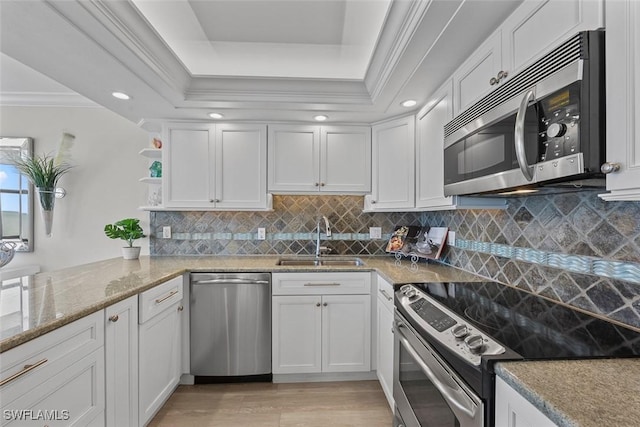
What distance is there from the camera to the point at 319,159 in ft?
8.43

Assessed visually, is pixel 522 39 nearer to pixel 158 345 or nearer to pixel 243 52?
pixel 243 52

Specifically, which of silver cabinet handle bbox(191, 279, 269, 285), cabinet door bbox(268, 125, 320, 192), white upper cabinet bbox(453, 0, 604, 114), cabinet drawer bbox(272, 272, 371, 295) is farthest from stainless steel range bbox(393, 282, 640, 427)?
cabinet door bbox(268, 125, 320, 192)

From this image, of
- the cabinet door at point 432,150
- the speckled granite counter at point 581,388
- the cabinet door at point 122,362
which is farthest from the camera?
the cabinet door at point 432,150

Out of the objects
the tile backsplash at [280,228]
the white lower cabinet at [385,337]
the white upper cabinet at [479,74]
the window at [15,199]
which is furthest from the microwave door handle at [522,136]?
the window at [15,199]

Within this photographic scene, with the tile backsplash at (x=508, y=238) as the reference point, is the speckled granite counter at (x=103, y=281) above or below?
below

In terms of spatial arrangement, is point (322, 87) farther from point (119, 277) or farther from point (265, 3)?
point (119, 277)

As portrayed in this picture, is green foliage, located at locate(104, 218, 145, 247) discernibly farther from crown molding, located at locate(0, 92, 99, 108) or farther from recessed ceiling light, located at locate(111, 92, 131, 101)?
crown molding, located at locate(0, 92, 99, 108)

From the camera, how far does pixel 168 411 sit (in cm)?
190

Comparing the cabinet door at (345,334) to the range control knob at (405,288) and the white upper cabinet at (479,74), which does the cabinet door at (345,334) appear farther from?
the white upper cabinet at (479,74)

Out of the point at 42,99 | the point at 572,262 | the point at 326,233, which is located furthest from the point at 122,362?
the point at 42,99

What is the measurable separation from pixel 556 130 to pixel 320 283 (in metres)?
1.71

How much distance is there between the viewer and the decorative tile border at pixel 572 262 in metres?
1.02

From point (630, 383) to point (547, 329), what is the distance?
35 cm

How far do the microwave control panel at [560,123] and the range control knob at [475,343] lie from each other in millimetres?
600
